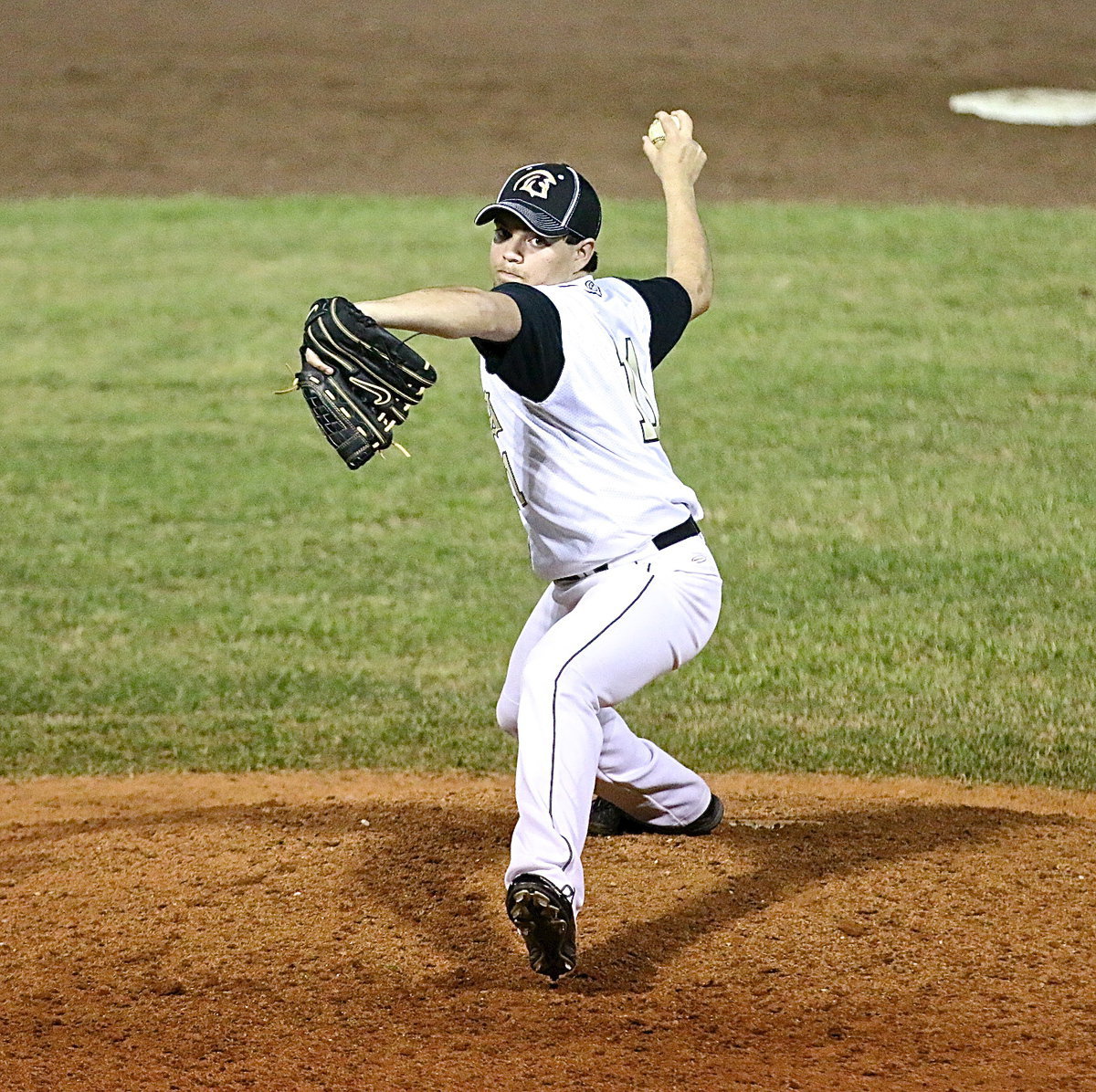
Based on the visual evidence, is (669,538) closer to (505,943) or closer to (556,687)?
(556,687)

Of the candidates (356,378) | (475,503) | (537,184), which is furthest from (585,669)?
(475,503)

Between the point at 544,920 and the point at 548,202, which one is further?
the point at 548,202

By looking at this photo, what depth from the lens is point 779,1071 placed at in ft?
11.9

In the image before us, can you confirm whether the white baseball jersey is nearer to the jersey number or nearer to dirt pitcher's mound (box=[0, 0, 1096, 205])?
the jersey number

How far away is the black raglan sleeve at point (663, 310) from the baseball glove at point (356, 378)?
3.30ft

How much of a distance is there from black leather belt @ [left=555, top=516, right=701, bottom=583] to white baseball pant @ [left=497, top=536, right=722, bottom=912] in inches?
0.5

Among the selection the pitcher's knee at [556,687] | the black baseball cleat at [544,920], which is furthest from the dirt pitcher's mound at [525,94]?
the black baseball cleat at [544,920]

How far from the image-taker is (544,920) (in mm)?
3670

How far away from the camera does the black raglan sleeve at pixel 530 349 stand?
378 cm

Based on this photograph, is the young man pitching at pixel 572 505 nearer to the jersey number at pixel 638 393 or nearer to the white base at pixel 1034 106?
the jersey number at pixel 638 393

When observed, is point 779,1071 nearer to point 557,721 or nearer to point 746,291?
point 557,721

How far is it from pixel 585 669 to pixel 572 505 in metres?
0.44

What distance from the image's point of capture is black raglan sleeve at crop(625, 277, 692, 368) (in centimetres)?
444

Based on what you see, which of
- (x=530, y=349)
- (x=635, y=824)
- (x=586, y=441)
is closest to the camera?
(x=530, y=349)
